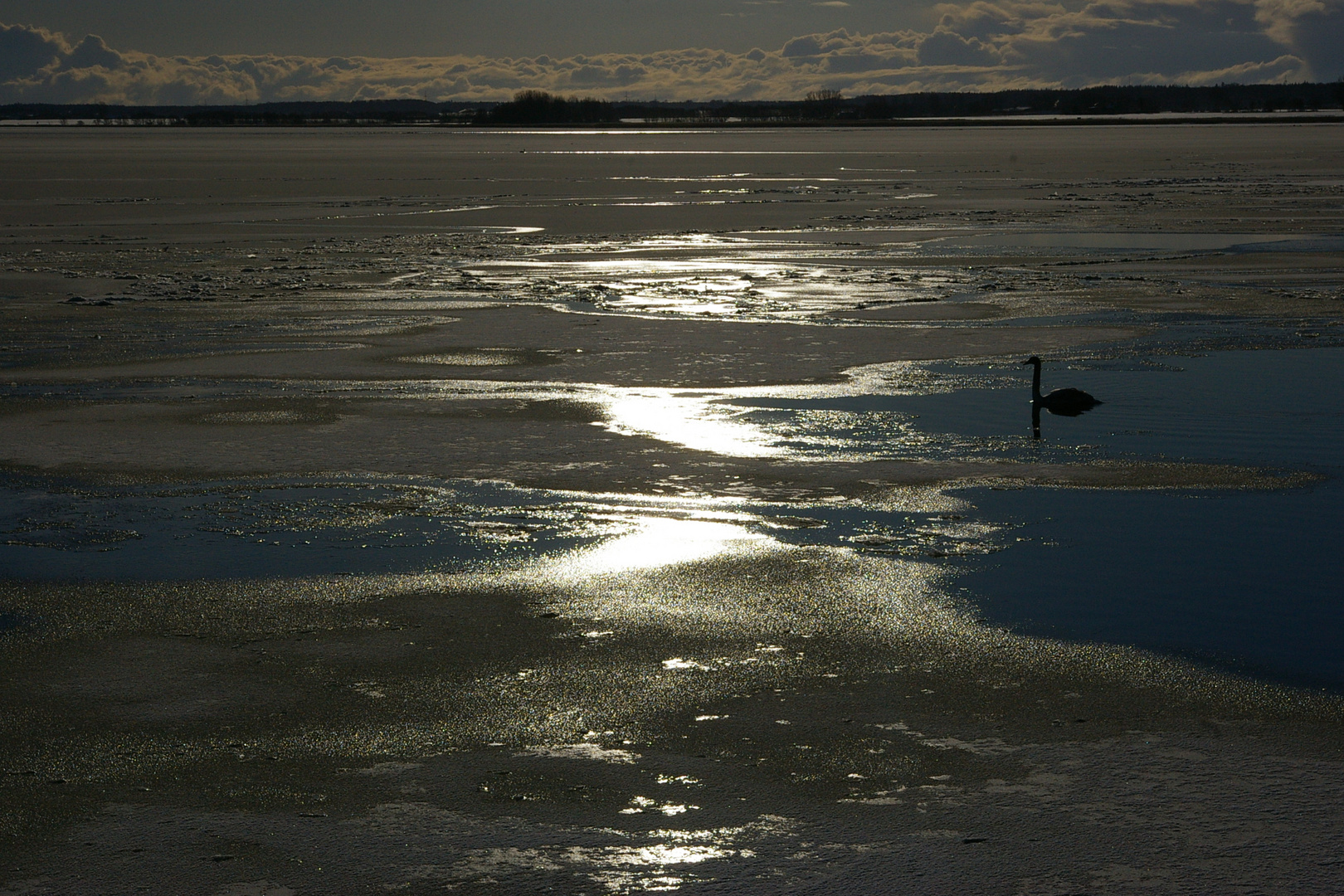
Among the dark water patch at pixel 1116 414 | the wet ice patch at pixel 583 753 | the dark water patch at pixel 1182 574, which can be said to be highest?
the dark water patch at pixel 1116 414

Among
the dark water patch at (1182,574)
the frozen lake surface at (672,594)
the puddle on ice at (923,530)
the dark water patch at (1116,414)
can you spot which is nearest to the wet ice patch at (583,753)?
the frozen lake surface at (672,594)

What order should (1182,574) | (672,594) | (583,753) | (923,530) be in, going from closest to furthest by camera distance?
(583,753) → (672,594) → (1182,574) → (923,530)

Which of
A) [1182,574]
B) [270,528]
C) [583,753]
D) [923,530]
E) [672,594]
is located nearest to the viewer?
[583,753]

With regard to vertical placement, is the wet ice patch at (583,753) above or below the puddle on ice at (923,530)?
below

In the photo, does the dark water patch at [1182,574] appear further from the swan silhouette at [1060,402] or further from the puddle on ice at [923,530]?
the swan silhouette at [1060,402]

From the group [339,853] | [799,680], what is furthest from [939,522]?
[339,853]

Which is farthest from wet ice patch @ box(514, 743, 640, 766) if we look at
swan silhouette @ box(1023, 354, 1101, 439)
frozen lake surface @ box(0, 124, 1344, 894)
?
swan silhouette @ box(1023, 354, 1101, 439)

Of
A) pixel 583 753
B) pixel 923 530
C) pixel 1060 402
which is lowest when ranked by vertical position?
pixel 583 753

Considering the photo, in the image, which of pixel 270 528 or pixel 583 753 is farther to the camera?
pixel 270 528

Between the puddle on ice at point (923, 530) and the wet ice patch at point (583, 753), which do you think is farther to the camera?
the puddle on ice at point (923, 530)

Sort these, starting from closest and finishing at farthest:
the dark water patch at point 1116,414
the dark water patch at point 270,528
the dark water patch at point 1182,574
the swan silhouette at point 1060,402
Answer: the dark water patch at point 1182,574 → the dark water patch at point 270,528 → the dark water patch at point 1116,414 → the swan silhouette at point 1060,402

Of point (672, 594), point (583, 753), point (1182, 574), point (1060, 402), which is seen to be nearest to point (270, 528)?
point (672, 594)

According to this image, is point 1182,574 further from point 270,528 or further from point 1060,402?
point 270,528

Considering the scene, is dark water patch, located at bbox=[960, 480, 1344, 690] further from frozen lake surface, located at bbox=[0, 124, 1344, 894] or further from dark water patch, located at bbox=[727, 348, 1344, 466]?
dark water patch, located at bbox=[727, 348, 1344, 466]
